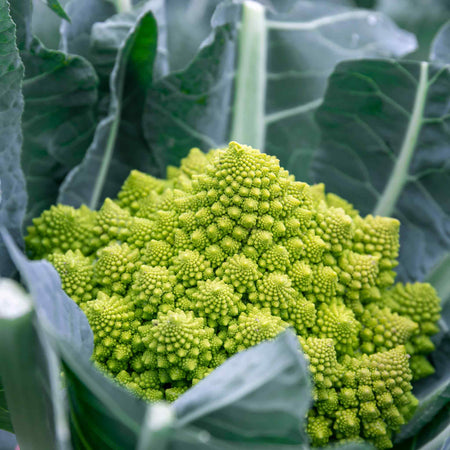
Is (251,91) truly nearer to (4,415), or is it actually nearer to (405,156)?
(405,156)

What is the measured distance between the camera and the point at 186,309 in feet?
3.83

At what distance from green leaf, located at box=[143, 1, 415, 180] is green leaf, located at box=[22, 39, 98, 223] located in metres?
0.21

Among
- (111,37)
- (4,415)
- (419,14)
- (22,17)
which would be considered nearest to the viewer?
(4,415)

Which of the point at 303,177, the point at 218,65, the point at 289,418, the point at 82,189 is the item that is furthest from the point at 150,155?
the point at 289,418

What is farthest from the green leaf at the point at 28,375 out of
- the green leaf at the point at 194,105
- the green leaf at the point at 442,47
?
the green leaf at the point at 442,47

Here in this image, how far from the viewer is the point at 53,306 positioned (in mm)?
941

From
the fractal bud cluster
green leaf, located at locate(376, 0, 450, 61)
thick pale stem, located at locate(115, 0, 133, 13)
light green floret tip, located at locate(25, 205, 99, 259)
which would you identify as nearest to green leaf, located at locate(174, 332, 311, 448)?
the fractal bud cluster

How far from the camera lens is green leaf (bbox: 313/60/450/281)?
1550mm

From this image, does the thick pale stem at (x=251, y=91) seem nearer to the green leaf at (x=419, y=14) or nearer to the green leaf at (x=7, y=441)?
the green leaf at (x=419, y=14)

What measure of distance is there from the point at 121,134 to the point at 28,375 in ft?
3.16

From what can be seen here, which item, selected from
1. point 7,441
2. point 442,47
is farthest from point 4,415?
point 442,47

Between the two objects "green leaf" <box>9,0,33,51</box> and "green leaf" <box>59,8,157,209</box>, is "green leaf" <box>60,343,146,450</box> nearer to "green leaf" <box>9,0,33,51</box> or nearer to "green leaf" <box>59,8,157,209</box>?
"green leaf" <box>59,8,157,209</box>

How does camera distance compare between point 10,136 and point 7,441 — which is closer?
point 10,136

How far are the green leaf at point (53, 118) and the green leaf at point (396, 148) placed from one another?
76 centimetres
